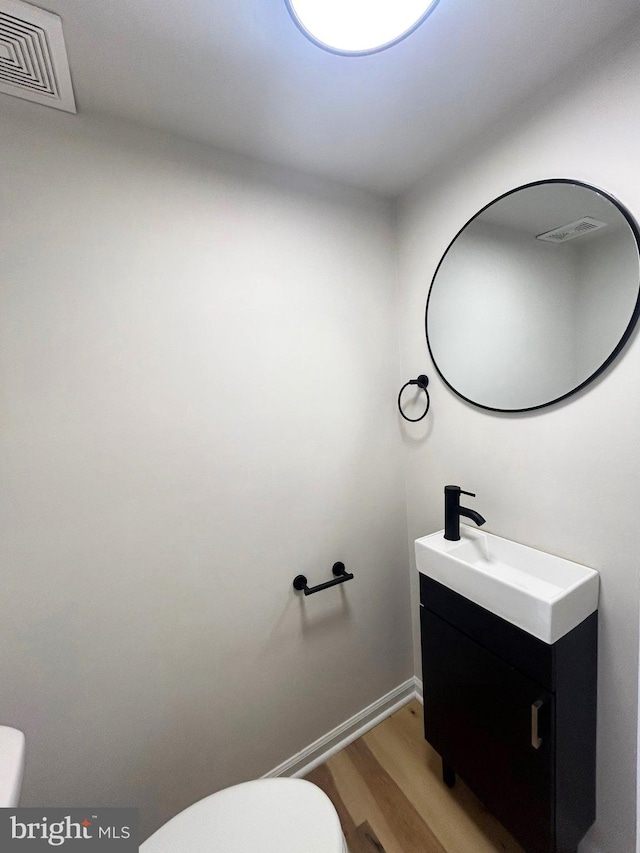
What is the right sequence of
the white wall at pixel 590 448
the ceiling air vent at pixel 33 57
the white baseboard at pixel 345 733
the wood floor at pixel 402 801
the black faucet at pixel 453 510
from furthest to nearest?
1. the white baseboard at pixel 345 733
2. the black faucet at pixel 453 510
3. the wood floor at pixel 402 801
4. the white wall at pixel 590 448
5. the ceiling air vent at pixel 33 57

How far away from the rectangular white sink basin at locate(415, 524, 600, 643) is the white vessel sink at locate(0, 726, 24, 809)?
1.19m

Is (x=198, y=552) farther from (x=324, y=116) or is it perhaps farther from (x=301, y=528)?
(x=324, y=116)

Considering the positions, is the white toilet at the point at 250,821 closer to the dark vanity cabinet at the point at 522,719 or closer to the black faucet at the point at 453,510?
the dark vanity cabinet at the point at 522,719

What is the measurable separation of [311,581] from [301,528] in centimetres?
24

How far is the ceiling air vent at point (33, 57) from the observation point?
0.76 meters

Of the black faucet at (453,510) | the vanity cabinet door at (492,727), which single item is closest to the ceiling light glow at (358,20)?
the black faucet at (453,510)

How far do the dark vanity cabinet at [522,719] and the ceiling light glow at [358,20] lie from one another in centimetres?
159

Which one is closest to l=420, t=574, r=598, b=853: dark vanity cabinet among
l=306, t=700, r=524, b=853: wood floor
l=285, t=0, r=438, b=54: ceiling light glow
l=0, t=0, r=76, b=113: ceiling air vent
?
l=306, t=700, r=524, b=853: wood floor

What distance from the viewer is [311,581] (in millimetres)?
1437

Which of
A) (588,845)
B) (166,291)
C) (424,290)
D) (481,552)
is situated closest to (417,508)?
(481,552)

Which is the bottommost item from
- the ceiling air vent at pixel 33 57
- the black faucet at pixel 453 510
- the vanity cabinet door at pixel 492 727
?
the vanity cabinet door at pixel 492 727

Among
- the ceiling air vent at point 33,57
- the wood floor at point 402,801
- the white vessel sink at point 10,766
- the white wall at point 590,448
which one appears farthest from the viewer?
the wood floor at point 402,801

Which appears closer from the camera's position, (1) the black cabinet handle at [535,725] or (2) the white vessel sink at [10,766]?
(2) the white vessel sink at [10,766]

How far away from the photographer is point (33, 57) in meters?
0.85
